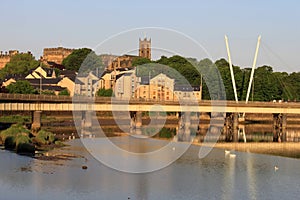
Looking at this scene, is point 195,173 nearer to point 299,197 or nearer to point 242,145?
point 299,197

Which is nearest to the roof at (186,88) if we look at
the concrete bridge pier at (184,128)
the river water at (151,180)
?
the concrete bridge pier at (184,128)

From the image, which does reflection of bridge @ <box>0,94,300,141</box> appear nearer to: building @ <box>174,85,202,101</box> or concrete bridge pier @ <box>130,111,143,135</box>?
concrete bridge pier @ <box>130,111,143,135</box>

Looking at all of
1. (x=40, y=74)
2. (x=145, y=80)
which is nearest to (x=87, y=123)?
(x=145, y=80)

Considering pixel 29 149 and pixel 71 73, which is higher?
pixel 71 73

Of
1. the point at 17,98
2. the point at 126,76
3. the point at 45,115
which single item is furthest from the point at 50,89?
the point at 17,98

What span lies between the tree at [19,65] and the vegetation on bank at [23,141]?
109 m

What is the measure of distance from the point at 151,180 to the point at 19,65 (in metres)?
137

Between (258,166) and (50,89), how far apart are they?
82.0 m

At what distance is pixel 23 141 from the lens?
53.7 meters

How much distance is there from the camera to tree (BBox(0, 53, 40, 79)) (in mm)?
169225

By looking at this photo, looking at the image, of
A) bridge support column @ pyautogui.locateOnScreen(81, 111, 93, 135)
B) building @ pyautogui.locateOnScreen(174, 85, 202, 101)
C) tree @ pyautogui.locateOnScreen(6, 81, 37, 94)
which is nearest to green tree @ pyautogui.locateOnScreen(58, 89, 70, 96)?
tree @ pyautogui.locateOnScreen(6, 81, 37, 94)

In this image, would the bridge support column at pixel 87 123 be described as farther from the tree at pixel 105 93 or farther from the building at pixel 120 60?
the building at pixel 120 60

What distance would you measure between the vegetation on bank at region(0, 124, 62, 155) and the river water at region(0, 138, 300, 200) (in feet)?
6.05

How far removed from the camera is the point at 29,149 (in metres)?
51.8
